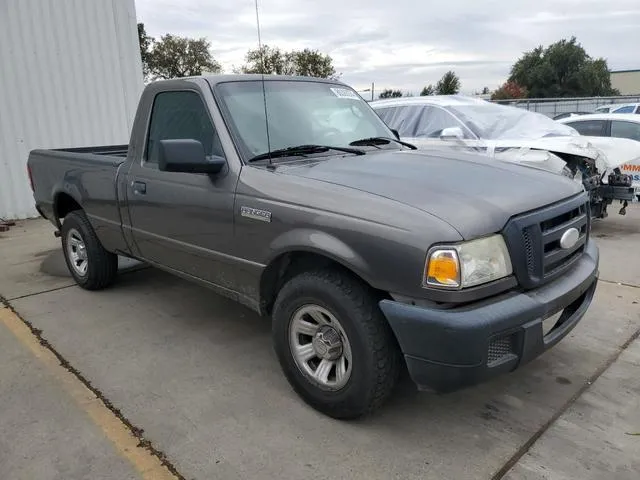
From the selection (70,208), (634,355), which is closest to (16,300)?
(70,208)

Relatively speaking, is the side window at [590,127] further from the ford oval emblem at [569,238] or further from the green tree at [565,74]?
the green tree at [565,74]

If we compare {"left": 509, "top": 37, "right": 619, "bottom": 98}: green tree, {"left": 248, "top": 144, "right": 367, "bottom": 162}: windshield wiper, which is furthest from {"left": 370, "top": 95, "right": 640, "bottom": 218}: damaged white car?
{"left": 509, "top": 37, "right": 619, "bottom": 98}: green tree

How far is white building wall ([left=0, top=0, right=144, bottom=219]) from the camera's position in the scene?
875 centimetres

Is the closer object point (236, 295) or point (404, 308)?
point (404, 308)

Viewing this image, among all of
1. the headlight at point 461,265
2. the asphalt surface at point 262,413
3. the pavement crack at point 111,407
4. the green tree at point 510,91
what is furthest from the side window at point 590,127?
the green tree at point 510,91

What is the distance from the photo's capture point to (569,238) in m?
2.95

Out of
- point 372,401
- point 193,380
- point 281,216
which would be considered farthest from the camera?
point 193,380

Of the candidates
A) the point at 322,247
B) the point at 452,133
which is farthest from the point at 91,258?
the point at 452,133

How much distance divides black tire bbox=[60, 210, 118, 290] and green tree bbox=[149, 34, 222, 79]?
38.4 metres

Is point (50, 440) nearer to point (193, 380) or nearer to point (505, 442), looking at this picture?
point (193, 380)

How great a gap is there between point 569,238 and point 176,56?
43.0 m

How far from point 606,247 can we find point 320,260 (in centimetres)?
519

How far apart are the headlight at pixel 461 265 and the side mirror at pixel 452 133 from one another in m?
5.22

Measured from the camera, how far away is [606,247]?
6.79 metres
